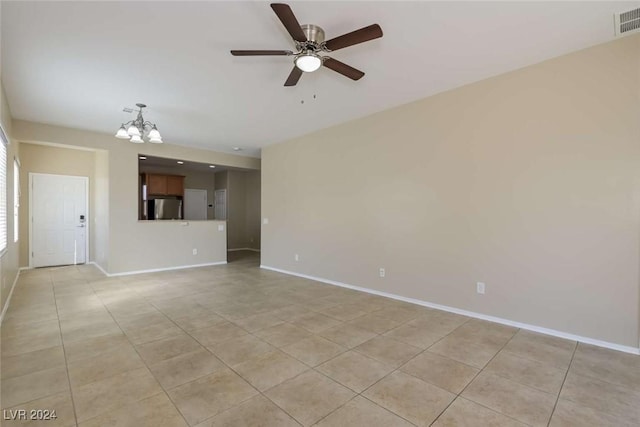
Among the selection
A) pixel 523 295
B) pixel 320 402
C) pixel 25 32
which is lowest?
pixel 320 402

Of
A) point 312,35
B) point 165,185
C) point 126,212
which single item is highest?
point 312,35

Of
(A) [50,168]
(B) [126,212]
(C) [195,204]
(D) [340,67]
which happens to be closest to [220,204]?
(C) [195,204]

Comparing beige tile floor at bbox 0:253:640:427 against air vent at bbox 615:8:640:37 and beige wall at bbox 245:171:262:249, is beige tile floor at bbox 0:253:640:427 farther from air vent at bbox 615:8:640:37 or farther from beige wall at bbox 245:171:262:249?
beige wall at bbox 245:171:262:249

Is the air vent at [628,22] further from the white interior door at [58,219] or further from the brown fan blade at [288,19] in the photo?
the white interior door at [58,219]

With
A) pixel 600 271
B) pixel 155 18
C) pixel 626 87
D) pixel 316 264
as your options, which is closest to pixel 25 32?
pixel 155 18

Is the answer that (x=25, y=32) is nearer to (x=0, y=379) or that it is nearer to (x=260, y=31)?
(x=260, y=31)

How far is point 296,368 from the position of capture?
2.29 meters

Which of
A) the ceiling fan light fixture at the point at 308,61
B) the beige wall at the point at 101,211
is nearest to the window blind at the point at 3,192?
the beige wall at the point at 101,211

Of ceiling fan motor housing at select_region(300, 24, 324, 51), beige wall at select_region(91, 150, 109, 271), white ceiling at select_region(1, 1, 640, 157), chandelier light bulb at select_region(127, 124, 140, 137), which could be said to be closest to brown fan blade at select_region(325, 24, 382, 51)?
ceiling fan motor housing at select_region(300, 24, 324, 51)

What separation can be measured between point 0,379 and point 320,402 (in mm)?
2338

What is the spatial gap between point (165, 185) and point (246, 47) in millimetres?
6305

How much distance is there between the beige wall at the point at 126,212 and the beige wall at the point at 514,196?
371 centimetres

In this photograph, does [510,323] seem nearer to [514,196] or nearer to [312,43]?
[514,196]

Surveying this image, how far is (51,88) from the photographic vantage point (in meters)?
3.47
